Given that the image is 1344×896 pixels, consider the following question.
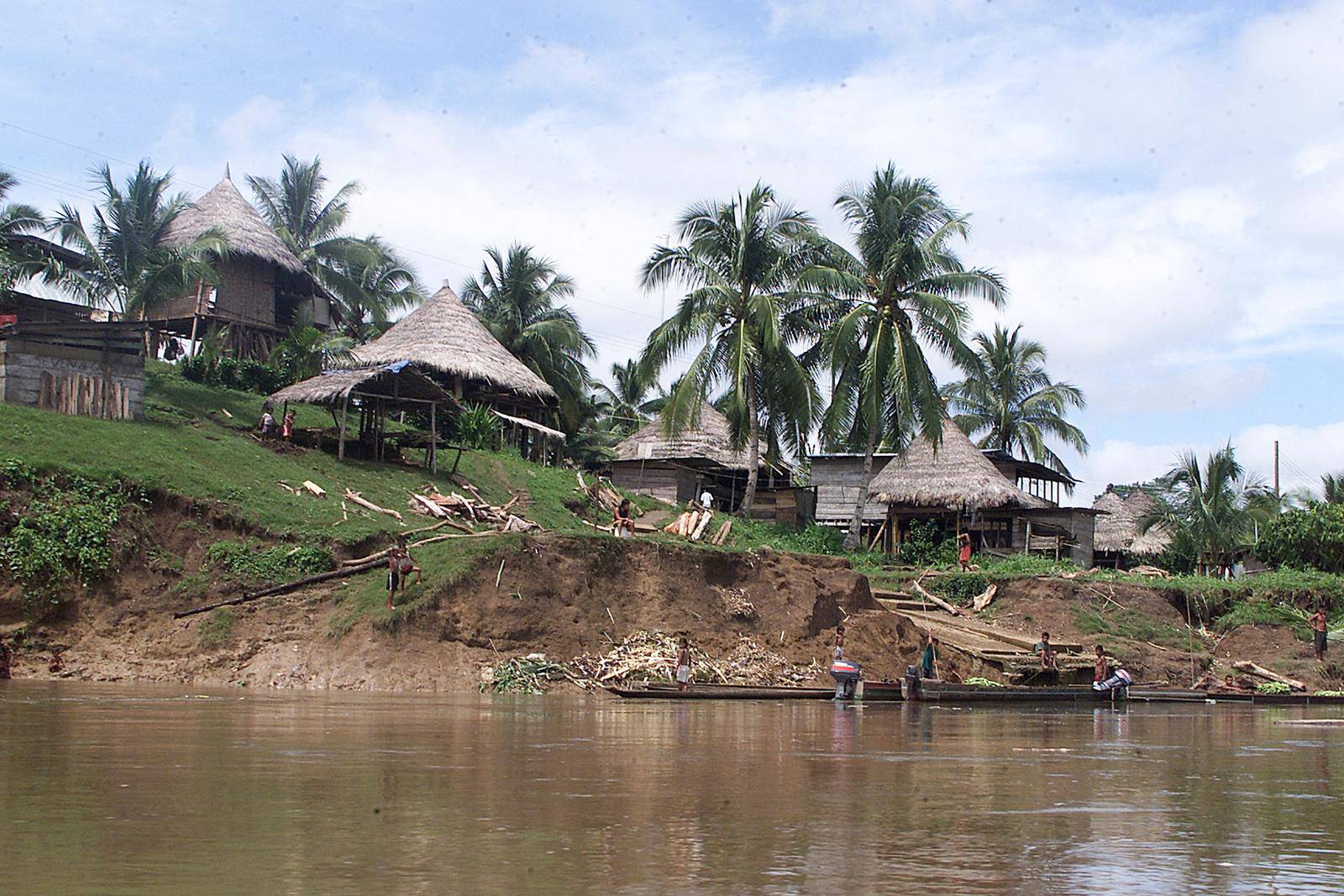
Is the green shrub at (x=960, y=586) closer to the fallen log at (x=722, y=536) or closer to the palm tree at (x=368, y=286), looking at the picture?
the fallen log at (x=722, y=536)

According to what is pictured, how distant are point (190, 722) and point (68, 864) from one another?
737 centimetres

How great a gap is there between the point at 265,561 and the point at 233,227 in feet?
72.2

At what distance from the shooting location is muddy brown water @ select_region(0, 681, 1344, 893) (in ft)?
21.9

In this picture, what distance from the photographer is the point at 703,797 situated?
30.9 feet

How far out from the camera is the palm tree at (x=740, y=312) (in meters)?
36.5

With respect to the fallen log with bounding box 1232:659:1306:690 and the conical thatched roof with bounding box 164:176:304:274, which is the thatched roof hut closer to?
the conical thatched roof with bounding box 164:176:304:274

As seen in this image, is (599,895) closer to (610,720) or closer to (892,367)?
(610,720)

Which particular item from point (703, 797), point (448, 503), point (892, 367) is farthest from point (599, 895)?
point (892, 367)

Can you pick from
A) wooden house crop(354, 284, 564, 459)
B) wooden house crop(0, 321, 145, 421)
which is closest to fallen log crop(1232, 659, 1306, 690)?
wooden house crop(354, 284, 564, 459)

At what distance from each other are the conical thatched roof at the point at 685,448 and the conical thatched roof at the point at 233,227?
12.5 m

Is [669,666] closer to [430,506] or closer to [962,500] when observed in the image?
[430,506]

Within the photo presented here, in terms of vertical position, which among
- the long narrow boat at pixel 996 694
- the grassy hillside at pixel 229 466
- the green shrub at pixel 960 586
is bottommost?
the long narrow boat at pixel 996 694

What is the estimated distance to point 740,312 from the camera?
37.3 metres

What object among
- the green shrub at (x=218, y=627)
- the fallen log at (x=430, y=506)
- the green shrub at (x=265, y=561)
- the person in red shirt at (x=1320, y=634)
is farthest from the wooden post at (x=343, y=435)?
the person in red shirt at (x=1320, y=634)
